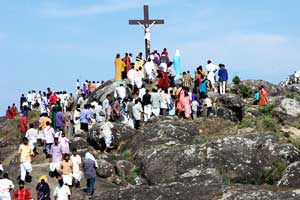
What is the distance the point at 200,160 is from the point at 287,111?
13.6m

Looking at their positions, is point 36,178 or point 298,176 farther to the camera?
point 36,178

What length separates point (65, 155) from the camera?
82.5 feet

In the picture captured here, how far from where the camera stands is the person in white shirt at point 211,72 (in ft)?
131

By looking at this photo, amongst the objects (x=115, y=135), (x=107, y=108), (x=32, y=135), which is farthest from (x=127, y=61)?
(x=32, y=135)

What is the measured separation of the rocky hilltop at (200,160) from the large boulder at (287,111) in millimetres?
278

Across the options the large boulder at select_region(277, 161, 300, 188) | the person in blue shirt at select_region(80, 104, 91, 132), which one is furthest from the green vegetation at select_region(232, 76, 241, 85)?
the large boulder at select_region(277, 161, 300, 188)

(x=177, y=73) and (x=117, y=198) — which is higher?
(x=177, y=73)

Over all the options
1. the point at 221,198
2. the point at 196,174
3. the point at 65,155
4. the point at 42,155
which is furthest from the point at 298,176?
the point at 42,155

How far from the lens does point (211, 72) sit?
133ft

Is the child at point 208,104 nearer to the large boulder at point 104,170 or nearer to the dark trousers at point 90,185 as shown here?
the large boulder at point 104,170

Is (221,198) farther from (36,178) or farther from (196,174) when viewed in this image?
(36,178)

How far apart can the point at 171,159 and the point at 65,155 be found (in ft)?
14.5

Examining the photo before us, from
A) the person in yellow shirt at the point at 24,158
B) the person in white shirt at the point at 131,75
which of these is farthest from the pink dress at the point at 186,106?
the person in yellow shirt at the point at 24,158

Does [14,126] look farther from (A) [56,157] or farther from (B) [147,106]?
(A) [56,157]
